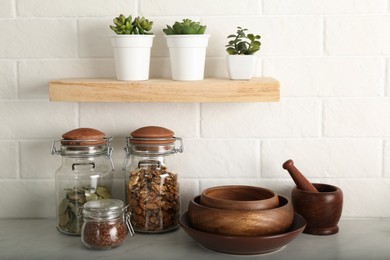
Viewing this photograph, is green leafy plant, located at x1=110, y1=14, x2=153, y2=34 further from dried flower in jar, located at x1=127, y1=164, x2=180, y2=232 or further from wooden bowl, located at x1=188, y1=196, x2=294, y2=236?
wooden bowl, located at x1=188, y1=196, x2=294, y2=236

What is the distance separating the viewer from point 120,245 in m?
1.19

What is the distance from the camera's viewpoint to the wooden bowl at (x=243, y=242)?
1084mm

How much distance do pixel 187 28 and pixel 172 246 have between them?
0.49 meters

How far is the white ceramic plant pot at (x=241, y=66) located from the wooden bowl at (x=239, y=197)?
0.87 feet

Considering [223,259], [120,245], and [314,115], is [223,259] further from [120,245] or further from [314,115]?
[314,115]

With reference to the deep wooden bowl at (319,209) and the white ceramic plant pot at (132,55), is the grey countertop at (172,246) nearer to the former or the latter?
the deep wooden bowl at (319,209)

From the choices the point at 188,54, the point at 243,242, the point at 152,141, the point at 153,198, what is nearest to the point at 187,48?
the point at 188,54

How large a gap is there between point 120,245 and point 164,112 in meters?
0.36

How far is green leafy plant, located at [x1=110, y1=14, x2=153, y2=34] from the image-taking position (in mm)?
1244

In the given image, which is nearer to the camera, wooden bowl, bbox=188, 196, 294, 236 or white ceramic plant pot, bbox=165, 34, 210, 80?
wooden bowl, bbox=188, 196, 294, 236

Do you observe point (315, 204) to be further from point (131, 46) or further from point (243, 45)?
point (131, 46)

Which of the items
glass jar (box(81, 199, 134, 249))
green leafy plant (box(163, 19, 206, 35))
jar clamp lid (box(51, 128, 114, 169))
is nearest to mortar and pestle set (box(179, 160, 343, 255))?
glass jar (box(81, 199, 134, 249))

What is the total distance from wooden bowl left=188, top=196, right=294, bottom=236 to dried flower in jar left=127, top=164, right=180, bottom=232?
135mm

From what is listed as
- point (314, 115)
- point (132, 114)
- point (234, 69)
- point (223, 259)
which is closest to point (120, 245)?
point (223, 259)
